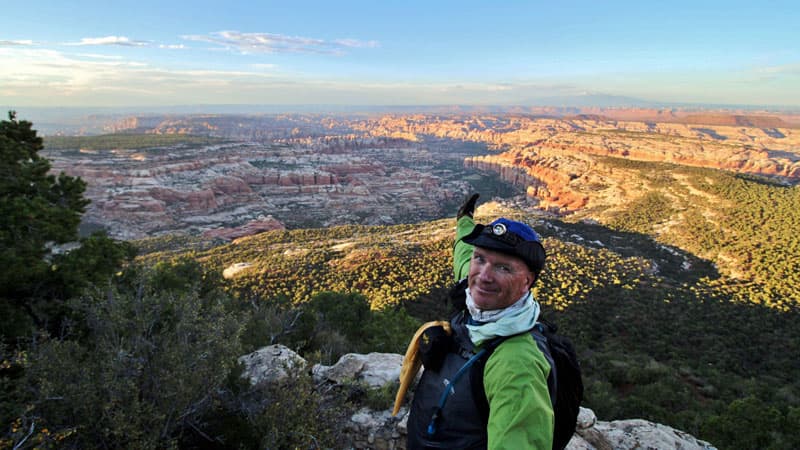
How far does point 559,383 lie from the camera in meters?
1.91

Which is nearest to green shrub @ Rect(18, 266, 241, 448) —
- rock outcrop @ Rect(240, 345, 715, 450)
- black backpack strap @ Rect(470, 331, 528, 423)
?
rock outcrop @ Rect(240, 345, 715, 450)

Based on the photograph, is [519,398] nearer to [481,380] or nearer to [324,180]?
[481,380]

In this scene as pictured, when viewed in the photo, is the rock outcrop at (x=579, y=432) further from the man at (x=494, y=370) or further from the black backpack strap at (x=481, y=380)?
the black backpack strap at (x=481, y=380)

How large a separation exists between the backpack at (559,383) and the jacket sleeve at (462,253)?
3.23ft

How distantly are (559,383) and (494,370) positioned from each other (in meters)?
0.44

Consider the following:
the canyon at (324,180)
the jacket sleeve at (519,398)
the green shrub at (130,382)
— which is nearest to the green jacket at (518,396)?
the jacket sleeve at (519,398)

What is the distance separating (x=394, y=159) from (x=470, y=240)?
390ft

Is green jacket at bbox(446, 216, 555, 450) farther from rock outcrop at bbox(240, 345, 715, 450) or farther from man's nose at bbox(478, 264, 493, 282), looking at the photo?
rock outcrop at bbox(240, 345, 715, 450)

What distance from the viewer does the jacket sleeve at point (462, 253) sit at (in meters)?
2.98

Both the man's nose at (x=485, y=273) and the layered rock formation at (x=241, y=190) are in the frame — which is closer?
the man's nose at (x=485, y=273)

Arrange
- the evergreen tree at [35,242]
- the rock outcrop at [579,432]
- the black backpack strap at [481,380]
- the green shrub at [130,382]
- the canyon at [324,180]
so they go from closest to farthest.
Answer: the black backpack strap at [481,380] → the green shrub at [130,382] → the rock outcrop at [579,432] → the evergreen tree at [35,242] → the canyon at [324,180]

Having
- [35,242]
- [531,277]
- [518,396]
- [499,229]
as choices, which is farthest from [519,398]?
[35,242]

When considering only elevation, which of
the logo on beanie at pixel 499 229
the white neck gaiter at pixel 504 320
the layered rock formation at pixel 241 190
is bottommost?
the layered rock formation at pixel 241 190

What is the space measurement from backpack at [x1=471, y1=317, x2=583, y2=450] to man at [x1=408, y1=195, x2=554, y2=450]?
0.02 m
